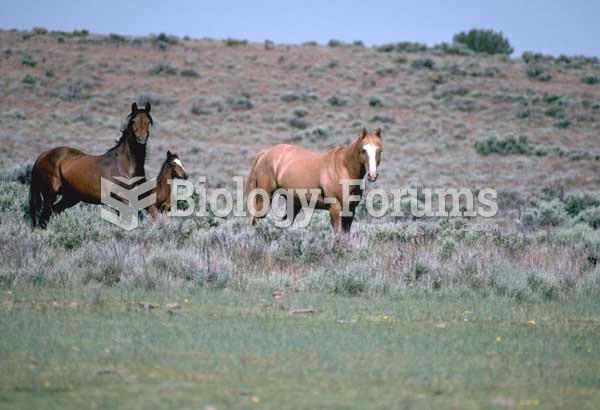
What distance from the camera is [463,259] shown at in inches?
499

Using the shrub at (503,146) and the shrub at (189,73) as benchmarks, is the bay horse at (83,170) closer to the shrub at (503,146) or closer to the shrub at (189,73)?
the shrub at (503,146)

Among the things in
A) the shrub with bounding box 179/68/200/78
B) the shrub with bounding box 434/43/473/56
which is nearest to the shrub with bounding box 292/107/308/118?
the shrub with bounding box 179/68/200/78

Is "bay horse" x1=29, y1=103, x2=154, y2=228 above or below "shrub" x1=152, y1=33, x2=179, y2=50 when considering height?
below

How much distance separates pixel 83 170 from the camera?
16062mm

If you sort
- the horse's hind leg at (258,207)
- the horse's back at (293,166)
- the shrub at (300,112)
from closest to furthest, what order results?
the horse's back at (293,166)
the horse's hind leg at (258,207)
the shrub at (300,112)

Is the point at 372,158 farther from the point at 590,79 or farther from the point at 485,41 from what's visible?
the point at 485,41

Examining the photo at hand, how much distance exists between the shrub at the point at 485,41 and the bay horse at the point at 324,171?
228ft

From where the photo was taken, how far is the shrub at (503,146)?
133 feet

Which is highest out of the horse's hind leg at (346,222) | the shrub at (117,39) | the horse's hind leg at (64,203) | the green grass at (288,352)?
the shrub at (117,39)

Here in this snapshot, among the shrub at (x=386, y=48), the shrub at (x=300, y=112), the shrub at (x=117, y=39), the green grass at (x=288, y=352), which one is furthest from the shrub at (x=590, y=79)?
the green grass at (x=288, y=352)

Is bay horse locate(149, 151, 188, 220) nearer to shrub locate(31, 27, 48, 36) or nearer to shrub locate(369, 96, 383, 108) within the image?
shrub locate(369, 96, 383, 108)

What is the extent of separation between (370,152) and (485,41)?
240ft

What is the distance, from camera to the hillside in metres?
37.0

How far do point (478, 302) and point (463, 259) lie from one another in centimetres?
178
